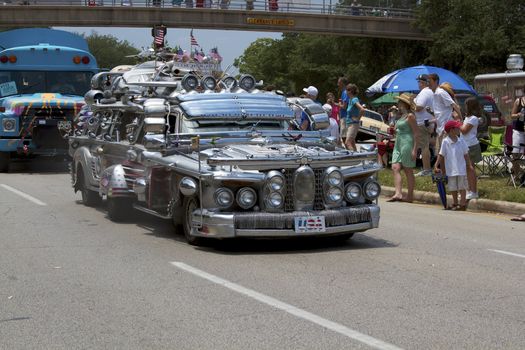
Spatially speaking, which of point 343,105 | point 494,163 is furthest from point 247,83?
point 494,163

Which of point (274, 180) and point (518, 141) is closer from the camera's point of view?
point (274, 180)

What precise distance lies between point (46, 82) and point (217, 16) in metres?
37.1

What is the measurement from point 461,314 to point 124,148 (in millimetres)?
6573

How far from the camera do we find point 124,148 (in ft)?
40.4

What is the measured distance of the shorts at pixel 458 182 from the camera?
46.3ft

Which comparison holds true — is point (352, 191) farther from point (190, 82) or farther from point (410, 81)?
point (410, 81)

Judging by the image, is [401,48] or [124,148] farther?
[401,48]

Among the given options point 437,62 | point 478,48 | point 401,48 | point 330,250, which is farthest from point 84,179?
point 401,48

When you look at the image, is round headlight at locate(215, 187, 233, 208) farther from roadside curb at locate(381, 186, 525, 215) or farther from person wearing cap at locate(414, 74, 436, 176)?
person wearing cap at locate(414, 74, 436, 176)

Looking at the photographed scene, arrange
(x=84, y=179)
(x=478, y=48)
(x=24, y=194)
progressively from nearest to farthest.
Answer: (x=84, y=179)
(x=24, y=194)
(x=478, y=48)

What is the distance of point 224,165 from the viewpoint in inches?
374

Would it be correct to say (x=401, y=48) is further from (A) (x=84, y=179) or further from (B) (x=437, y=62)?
(A) (x=84, y=179)

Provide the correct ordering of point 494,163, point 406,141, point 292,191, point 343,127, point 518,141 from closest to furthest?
point 292,191 → point 406,141 → point 518,141 → point 494,163 → point 343,127

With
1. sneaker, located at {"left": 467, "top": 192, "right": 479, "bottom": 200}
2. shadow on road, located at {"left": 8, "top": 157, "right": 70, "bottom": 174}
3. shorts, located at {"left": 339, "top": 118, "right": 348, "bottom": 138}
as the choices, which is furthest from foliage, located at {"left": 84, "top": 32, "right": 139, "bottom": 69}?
sneaker, located at {"left": 467, "top": 192, "right": 479, "bottom": 200}
